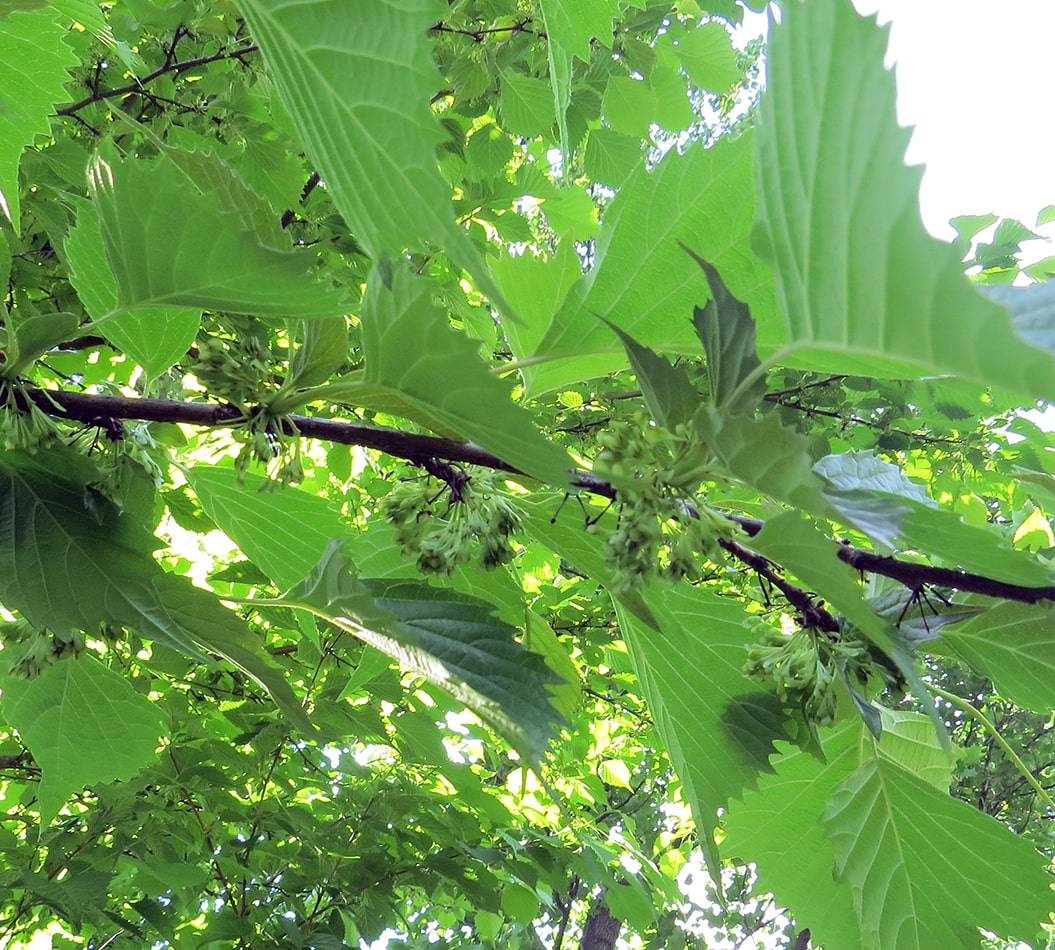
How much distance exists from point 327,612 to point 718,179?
56 cm

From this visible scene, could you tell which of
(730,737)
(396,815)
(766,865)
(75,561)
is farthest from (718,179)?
(396,815)

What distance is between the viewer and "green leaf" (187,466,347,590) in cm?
113

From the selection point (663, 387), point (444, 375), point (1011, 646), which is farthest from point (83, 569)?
point (1011, 646)

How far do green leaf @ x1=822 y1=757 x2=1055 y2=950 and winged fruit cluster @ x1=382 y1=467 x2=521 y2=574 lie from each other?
0.53m

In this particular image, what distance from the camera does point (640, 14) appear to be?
9.19ft

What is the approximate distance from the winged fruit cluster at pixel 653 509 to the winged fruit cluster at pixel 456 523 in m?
0.19

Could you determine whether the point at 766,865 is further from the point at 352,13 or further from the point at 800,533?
the point at 352,13

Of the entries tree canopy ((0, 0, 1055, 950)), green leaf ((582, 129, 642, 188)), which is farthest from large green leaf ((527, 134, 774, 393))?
green leaf ((582, 129, 642, 188))

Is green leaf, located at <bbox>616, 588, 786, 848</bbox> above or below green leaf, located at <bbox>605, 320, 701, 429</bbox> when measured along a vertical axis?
below

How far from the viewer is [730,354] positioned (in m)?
0.57

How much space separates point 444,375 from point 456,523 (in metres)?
0.31

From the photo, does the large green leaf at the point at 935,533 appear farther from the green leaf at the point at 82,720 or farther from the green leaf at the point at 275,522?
the green leaf at the point at 82,720

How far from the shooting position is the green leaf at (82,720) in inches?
46.5

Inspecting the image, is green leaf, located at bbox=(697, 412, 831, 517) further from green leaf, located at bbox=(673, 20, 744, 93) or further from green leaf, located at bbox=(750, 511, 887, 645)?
green leaf, located at bbox=(673, 20, 744, 93)
